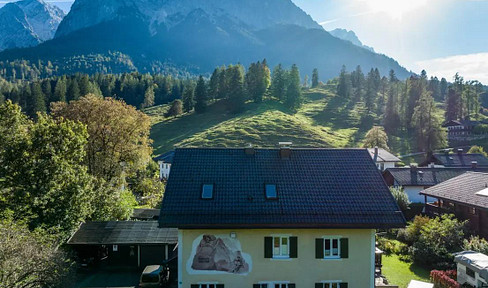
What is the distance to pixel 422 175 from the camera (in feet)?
143

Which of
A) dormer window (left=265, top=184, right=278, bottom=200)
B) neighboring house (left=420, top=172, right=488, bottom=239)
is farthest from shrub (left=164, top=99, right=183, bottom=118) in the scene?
dormer window (left=265, top=184, right=278, bottom=200)

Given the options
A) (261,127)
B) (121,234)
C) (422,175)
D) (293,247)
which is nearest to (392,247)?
(293,247)

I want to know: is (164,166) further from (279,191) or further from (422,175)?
(279,191)

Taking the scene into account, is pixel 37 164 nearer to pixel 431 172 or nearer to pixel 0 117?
pixel 0 117

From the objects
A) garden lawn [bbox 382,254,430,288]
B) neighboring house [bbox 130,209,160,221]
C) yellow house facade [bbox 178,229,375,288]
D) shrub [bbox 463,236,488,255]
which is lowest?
garden lawn [bbox 382,254,430,288]

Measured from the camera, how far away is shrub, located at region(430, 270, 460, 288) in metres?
19.4

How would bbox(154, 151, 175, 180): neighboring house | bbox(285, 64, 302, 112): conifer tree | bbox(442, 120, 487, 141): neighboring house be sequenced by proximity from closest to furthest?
bbox(154, 151, 175, 180): neighboring house
bbox(442, 120, 487, 141): neighboring house
bbox(285, 64, 302, 112): conifer tree

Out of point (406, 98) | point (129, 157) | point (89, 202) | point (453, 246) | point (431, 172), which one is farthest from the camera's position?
point (406, 98)

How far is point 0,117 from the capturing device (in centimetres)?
2212

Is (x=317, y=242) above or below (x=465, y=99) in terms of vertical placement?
below

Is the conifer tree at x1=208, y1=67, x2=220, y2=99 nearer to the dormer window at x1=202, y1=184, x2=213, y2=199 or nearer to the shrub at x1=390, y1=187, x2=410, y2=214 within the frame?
the shrub at x1=390, y1=187, x2=410, y2=214

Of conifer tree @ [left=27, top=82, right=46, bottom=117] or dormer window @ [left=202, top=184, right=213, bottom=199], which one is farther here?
conifer tree @ [left=27, top=82, right=46, bottom=117]

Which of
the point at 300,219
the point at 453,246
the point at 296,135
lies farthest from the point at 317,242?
the point at 296,135

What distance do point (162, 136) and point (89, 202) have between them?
65404 millimetres
